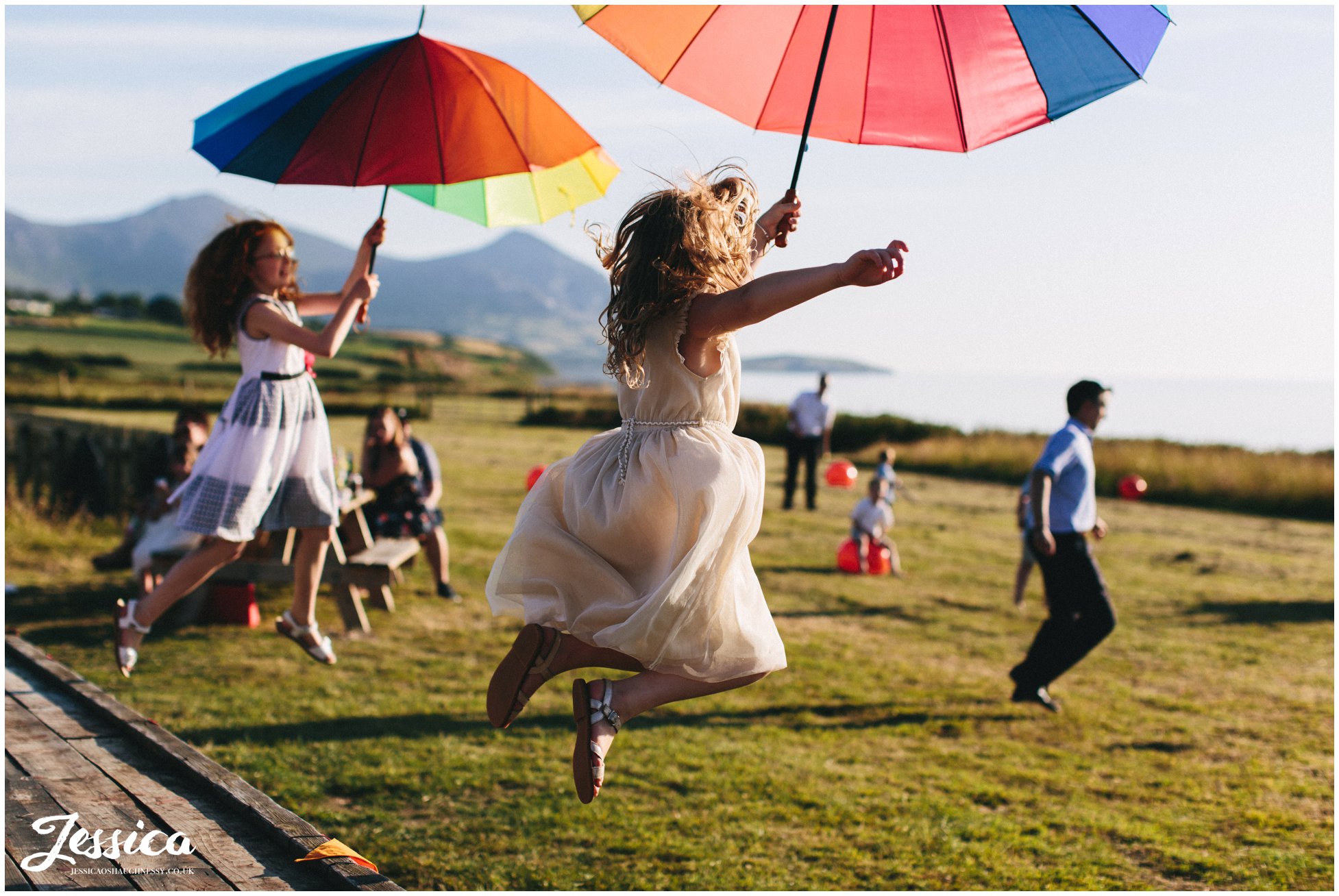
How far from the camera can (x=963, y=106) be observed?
382 cm

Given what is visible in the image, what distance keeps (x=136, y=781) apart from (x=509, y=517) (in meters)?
11.7

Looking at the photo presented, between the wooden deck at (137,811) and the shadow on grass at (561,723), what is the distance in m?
1.36

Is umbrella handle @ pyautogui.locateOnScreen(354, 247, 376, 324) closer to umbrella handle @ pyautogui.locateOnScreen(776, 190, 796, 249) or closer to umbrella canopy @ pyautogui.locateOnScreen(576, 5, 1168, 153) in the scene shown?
umbrella canopy @ pyautogui.locateOnScreen(576, 5, 1168, 153)

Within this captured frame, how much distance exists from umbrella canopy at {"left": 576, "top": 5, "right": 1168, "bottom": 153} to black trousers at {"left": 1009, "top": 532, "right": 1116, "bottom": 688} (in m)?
3.90

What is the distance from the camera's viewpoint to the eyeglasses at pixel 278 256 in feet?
15.0

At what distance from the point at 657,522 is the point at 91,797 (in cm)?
244

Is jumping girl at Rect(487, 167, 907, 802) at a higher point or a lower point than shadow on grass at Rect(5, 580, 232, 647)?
higher

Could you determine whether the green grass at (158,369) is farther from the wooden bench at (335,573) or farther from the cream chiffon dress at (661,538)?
the cream chiffon dress at (661,538)

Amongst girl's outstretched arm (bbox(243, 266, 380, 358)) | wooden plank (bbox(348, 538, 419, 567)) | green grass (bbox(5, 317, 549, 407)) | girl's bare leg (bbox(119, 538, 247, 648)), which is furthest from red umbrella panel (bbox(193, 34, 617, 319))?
green grass (bbox(5, 317, 549, 407))

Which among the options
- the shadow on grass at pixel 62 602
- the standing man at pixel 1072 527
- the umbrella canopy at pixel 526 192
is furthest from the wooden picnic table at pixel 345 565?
the standing man at pixel 1072 527

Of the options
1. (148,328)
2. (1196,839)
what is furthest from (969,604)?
(148,328)

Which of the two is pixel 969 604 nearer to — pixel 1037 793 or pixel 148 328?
pixel 1037 793

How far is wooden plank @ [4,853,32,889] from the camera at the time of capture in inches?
124

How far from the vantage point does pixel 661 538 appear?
320cm
